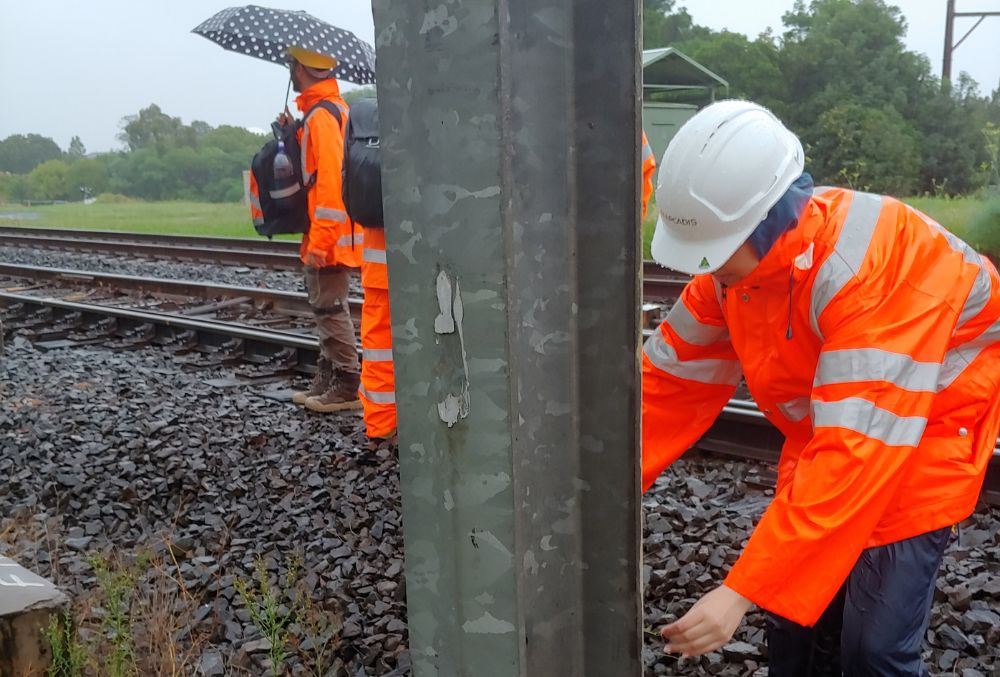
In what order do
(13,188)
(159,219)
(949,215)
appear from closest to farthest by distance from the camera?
(949,215), (159,219), (13,188)

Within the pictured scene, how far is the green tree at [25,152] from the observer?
54438mm

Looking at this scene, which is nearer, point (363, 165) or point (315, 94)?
point (363, 165)

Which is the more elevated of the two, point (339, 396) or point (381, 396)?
point (381, 396)

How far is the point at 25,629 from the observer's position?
2895 millimetres

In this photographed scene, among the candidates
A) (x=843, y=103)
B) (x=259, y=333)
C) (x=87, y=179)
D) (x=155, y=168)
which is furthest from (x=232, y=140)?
(x=259, y=333)

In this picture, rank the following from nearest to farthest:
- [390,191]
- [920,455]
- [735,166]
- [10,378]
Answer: [390,191], [735,166], [920,455], [10,378]

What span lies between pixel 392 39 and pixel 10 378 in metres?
7.26

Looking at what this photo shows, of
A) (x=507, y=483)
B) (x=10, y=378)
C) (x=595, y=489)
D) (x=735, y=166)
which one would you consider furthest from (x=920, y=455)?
(x=10, y=378)

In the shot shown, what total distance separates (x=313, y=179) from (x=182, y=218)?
2318 centimetres

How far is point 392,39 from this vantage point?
124cm

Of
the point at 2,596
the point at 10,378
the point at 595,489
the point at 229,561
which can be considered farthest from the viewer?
the point at 10,378

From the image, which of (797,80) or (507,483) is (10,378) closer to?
(507,483)

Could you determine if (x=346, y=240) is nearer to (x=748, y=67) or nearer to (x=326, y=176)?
(x=326, y=176)

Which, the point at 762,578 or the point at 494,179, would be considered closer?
the point at 494,179
